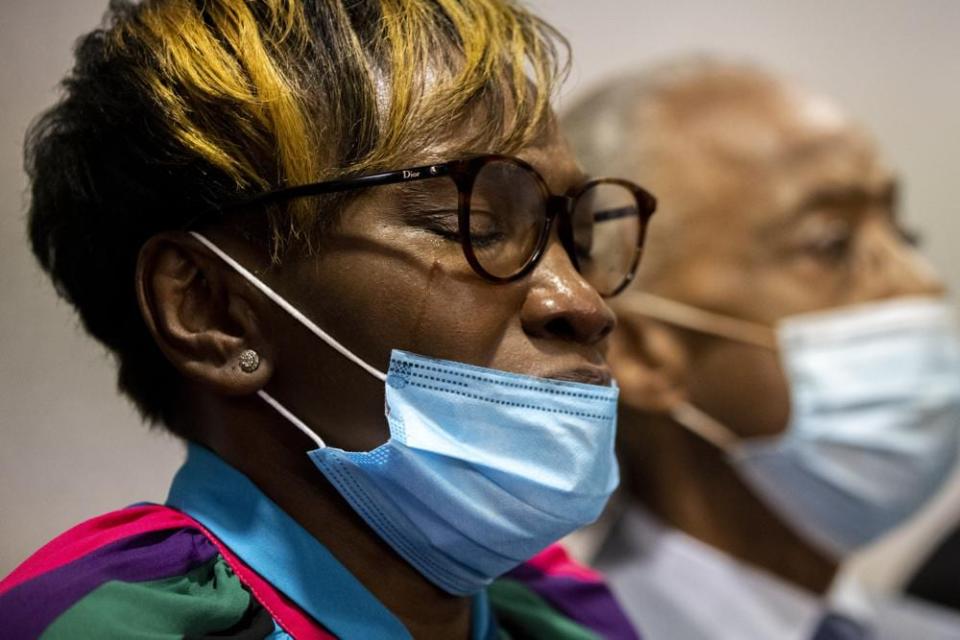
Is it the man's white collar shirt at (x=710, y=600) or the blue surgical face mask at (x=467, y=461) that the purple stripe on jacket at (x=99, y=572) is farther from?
the man's white collar shirt at (x=710, y=600)

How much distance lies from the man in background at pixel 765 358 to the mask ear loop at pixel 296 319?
47.0 inches

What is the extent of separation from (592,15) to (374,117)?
155cm

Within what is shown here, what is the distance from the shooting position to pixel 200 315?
125 centimetres

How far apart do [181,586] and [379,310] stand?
13.3 inches

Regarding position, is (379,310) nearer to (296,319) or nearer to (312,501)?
(296,319)

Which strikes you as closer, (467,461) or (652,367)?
(467,461)

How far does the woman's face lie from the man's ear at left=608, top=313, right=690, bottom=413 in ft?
3.63

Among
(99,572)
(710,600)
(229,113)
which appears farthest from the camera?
(710,600)

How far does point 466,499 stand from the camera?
1.21 meters

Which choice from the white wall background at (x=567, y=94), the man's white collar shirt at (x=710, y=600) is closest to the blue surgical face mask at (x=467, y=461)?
the white wall background at (x=567, y=94)

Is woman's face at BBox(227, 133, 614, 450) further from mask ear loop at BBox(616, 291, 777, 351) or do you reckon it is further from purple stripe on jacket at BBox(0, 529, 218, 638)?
mask ear loop at BBox(616, 291, 777, 351)

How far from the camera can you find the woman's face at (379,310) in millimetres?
1205

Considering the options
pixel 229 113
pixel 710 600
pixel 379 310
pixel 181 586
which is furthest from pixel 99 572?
pixel 710 600

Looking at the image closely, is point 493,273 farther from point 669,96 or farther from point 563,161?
point 669,96
